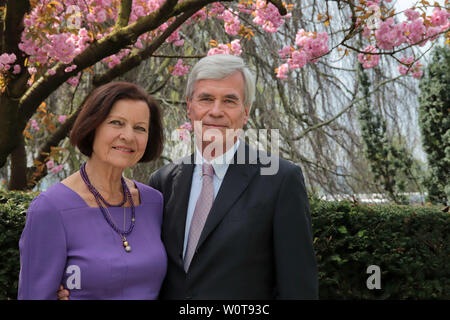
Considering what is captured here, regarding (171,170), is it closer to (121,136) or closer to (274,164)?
(121,136)

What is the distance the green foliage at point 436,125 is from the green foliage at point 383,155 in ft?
1.14

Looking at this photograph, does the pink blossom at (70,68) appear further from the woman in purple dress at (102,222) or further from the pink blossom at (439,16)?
the pink blossom at (439,16)

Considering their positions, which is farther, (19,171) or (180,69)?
(180,69)

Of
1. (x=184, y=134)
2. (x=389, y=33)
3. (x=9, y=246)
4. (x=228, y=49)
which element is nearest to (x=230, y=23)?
(x=228, y=49)

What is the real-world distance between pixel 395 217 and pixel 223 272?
7.62 ft

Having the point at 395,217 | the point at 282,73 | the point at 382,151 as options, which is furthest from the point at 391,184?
the point at 395,217

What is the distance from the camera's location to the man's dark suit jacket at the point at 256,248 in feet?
5.66

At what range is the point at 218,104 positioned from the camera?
1.94 m

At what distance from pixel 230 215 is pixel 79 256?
0.57 meters

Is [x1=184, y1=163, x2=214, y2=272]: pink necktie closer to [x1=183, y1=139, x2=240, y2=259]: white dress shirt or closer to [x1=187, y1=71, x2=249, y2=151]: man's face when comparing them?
[x1=183, y1=139, x2=240, y2=259]: white dress shirt

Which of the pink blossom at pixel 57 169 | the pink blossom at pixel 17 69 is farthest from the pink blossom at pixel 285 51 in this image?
the pink blossom at pixel 57 169

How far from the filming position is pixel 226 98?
1.96m

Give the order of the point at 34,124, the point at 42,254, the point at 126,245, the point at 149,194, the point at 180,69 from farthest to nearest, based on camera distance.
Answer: the point at 34,124 → the point at 180,69 → the point at 149,194 → the point at 126,245 → the point at 42,254

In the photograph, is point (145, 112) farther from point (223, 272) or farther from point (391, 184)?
point (391, 184)
